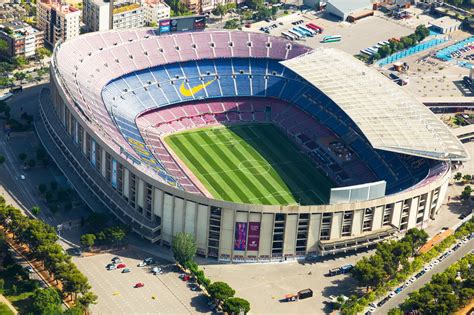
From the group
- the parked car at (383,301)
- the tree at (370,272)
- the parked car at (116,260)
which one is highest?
the tree at (370,272)

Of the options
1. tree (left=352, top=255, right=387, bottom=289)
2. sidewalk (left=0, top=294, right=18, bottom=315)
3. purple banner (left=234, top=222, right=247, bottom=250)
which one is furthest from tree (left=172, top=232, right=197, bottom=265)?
sidewalk (left=0, top=294, right=18, bottom=315)

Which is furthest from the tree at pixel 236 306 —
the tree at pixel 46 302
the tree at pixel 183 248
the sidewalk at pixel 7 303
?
the sidewalk at pixel 7 303

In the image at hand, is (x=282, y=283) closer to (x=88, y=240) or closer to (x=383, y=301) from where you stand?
(x=383, y=301)

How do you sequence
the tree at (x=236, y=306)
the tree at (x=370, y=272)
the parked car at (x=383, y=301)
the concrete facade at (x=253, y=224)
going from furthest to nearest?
the concrete facade at (x=253, y=224) < the tree at (x=370, y=272) < the parked car at (x=383, y=301) < the tree at (x=236, y=306)

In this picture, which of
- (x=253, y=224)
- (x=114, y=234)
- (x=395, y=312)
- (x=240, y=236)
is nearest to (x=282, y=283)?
(x=240, y=236)

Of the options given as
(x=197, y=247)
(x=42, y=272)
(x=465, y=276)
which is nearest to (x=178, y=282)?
(x=197, y=247)

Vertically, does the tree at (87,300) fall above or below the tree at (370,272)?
below

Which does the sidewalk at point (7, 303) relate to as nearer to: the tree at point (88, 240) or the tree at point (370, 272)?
the tree at point (88, 240)

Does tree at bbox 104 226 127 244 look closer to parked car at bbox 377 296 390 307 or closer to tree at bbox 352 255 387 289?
tree at bbox 352 255 387 289
